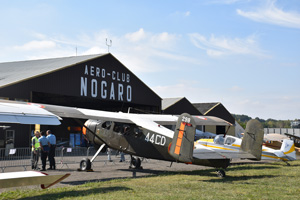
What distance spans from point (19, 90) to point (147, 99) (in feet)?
46.2

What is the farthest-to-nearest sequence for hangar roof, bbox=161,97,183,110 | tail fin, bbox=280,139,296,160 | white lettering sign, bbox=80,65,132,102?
hangar roof, bbox=161,97,183,110 < white lettering sign, bbox=80,65,132,102 < tail fin, bbox=280,139,296,160

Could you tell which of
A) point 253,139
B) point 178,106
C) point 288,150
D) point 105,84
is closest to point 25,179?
point 253,139

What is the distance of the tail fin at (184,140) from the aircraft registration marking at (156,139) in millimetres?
1620

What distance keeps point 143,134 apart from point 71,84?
16319mm

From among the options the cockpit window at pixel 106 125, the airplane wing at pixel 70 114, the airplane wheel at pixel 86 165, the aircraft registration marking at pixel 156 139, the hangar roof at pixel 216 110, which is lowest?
the airplane wheel at pixel 86 165

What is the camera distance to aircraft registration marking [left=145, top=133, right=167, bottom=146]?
1310 centimetres

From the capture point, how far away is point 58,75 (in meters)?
28.0

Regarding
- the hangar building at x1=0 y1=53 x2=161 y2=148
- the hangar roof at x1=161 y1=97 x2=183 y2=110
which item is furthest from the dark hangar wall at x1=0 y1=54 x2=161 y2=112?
the hangar roof at x1=161 y1=97 x2=183 y2=110

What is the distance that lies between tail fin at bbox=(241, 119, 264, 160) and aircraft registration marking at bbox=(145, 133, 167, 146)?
10.5 feet

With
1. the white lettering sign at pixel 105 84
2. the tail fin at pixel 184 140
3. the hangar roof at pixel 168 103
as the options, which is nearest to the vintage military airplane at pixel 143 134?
the tail fin at pixel 184 140

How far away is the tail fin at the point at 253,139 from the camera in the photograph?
13219 mm

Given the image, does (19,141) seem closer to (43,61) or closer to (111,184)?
(43,61)

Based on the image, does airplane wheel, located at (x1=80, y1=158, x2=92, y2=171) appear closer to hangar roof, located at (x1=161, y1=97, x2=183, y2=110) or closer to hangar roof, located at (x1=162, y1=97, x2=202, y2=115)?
hangar roof, located at (x1=162, y1=97, x2=202, y2=115)

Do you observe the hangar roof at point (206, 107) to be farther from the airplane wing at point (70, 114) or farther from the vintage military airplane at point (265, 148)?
the airplane wing at point (70, 114)
